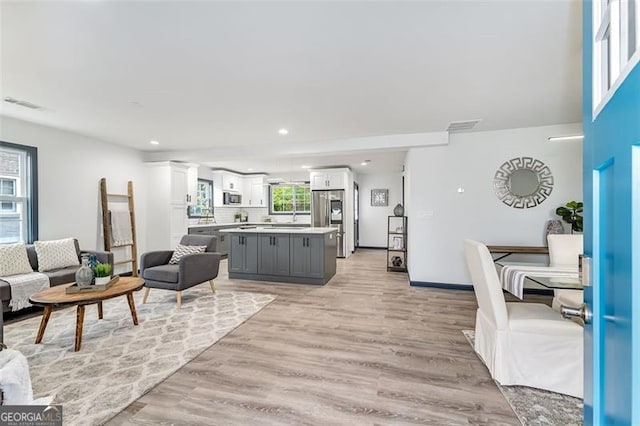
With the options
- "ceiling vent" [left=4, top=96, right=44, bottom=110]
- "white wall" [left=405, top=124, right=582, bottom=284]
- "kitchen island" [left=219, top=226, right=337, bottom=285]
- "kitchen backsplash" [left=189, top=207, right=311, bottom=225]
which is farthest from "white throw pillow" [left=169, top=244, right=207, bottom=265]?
"kitchen backsplash" [left=189, top=207, right=311, bottom=225]

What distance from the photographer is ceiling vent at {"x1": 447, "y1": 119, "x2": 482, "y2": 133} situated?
158 inches

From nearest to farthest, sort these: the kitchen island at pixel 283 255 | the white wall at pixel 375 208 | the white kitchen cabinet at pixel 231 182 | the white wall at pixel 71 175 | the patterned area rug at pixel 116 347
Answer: the patterned area rug at pixel 116 347, the white wall at pixel 71 175, the kitchen island at pixel 283 255, the white kitchen cabinet at pixel 231 182, the white wall at pixel 375 208

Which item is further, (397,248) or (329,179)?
(329,179)

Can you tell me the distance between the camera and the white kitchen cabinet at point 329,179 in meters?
7.76

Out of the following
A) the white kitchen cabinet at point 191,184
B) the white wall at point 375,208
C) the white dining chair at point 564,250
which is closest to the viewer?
the white dining chair at point 564,250

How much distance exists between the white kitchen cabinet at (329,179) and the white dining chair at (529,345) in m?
5.66

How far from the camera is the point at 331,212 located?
25.5 ft

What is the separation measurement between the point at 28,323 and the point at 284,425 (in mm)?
3476

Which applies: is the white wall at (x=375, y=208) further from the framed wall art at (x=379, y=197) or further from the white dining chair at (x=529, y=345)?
the white dining chair at (x=529, y=345)

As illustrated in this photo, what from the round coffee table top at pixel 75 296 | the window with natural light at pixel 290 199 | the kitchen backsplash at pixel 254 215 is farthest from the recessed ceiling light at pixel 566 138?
the kitchen backsplash at pixel 254 215

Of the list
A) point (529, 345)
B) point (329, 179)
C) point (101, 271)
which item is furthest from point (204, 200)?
point (529, 345)

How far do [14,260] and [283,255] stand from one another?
353cm

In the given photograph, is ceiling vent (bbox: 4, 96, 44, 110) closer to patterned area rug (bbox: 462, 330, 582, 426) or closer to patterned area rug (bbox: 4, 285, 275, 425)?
patterned area rug (bbox: 4, 285, 275, 425)

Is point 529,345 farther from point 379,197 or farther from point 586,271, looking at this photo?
point 379,197
